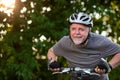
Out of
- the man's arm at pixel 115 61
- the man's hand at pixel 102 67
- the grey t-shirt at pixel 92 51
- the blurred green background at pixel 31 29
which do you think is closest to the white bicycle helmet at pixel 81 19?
the grey t-shirt at pixel 92 51

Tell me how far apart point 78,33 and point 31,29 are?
4244 mm

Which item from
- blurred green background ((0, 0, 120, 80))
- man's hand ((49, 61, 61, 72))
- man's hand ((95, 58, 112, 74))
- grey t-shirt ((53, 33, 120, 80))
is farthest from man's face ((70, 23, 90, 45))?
blurred green background ((0, 0, 120, 80))

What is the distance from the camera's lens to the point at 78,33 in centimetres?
543

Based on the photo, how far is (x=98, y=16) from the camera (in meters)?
10.1

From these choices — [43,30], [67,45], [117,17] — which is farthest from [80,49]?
[117,17]

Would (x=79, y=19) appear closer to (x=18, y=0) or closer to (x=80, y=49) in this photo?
(x=80, y=49)

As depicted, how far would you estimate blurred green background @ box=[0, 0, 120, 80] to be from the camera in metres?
9.52

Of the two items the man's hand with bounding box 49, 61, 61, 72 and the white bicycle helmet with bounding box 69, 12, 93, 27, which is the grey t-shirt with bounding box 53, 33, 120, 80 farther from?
the man's hand with bounding box 49, 61, 61, 72

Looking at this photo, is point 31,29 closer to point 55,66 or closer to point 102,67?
point 55,66

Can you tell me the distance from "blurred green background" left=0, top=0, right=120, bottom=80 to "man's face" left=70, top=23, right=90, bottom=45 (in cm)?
379

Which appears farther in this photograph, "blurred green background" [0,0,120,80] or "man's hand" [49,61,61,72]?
"blurred green background" [0,0,120,80]

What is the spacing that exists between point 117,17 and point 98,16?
22.2 inches

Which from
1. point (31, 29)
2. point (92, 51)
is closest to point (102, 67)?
point (92, 51)

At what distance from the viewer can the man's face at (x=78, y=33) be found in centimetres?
544
